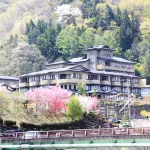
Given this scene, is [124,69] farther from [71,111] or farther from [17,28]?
[17,28]

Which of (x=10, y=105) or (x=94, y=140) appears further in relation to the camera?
(x=10, y=105)

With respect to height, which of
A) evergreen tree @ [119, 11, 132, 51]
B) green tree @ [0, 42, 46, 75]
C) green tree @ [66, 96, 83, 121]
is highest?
evergreen tree @ [119, 11, 132, 51]

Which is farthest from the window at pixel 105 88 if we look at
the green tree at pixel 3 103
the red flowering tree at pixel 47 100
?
the green tree at pixel 3 103

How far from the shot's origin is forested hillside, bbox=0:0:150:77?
93.7 m

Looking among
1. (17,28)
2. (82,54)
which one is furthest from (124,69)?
(17,28)

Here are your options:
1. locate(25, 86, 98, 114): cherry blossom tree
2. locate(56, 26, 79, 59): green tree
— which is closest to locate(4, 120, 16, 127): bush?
locate(25, 86, 98, 114): cherry blossom tree

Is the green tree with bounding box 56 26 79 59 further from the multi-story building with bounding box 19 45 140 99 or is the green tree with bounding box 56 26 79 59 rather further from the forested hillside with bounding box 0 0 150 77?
the multi-story building with bounding box 19 45 140 99

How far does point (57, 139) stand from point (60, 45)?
66.3m

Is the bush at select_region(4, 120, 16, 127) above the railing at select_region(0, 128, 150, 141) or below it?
above

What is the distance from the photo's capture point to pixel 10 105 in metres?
53.0

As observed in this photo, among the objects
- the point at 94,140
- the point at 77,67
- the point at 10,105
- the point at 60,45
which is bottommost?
the point at 94,140

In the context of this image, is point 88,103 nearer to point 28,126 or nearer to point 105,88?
point 28,126

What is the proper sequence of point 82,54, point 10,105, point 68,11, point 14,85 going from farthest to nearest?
1. point 68,11
2. point 82,54
3. point 14,85
4. point 10,105

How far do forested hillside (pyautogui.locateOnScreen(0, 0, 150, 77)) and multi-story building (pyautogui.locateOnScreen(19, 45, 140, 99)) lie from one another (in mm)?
9708
